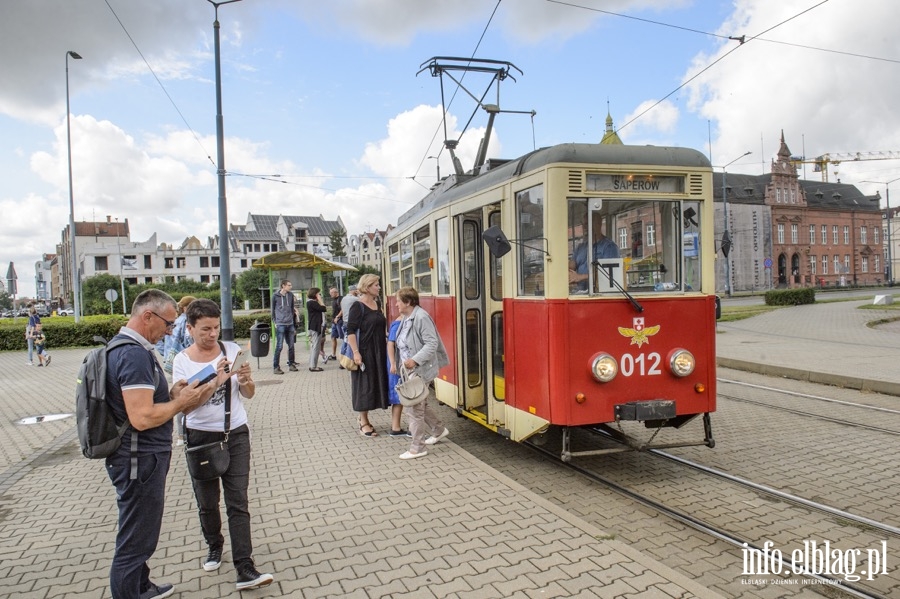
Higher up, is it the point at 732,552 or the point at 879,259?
the point at 879,259

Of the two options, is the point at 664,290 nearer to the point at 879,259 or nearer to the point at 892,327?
the point at 892,327

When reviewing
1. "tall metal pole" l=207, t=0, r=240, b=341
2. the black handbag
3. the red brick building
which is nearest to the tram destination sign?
the black handbag

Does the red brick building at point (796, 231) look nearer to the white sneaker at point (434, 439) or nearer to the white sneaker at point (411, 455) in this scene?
the white sneaker at point (434, 439)

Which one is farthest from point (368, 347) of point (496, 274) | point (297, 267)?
point (297, 267)

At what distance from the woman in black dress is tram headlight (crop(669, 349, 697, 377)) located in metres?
3.55

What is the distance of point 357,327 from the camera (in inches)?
309

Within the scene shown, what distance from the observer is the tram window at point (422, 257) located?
29.6 feet

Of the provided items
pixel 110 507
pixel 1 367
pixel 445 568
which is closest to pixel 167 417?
pixel 445 568

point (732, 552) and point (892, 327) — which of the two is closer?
point (732, 552)

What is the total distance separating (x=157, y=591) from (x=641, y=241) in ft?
15.9

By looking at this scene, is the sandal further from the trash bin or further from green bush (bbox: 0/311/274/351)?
green bush (bbox: 0/311/274/351)

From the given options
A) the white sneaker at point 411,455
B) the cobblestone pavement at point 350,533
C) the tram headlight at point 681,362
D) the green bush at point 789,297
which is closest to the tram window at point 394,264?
the cobblestone pavement at point 350,533

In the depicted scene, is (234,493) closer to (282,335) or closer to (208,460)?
(208,460)

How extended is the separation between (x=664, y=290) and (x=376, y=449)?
12.4ft
